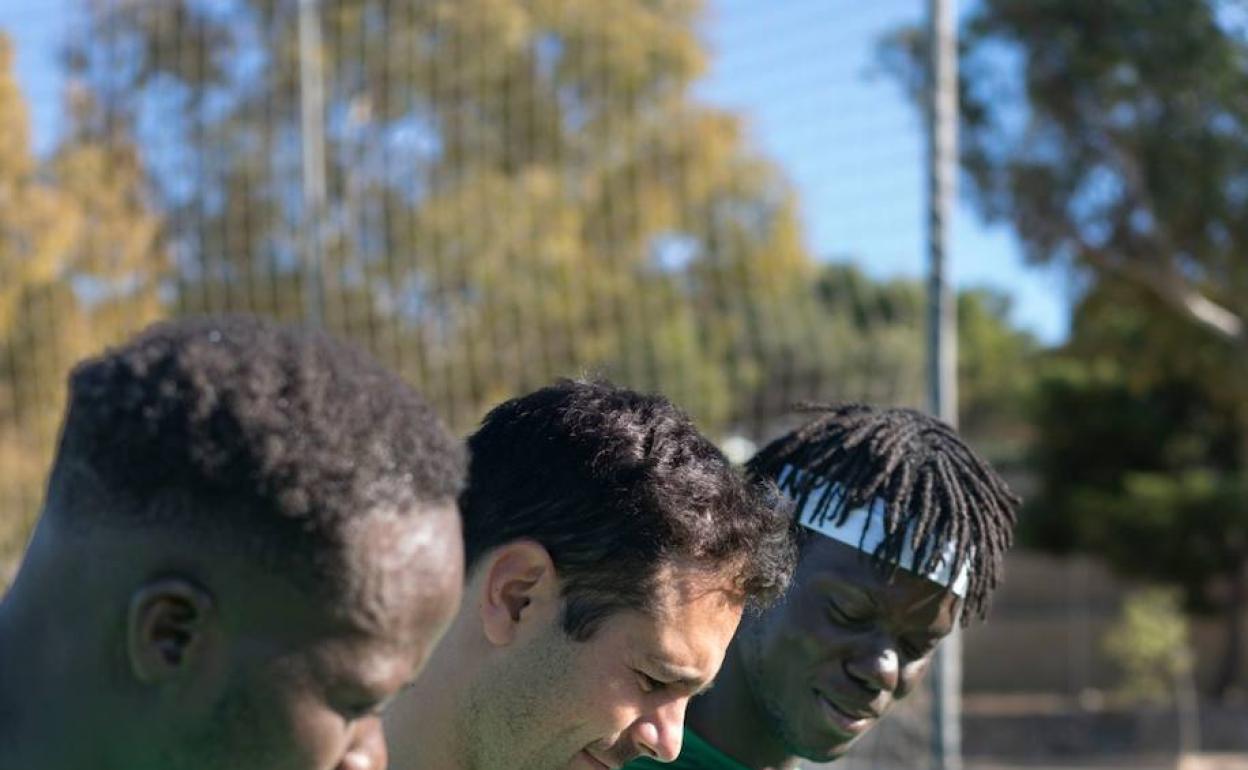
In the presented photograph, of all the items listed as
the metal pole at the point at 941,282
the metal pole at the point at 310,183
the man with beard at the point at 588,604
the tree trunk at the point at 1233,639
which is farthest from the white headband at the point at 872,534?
the tree trunk at the point at 1233,639

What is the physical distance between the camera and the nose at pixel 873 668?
260cm

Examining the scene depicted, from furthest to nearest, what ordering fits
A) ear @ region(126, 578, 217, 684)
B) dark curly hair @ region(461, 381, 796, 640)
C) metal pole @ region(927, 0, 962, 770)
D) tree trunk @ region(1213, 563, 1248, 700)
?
tree trunk @ region(1213, 563, 1248, 700) < metal pole @ region(927, 0, 962, 770) < dark curly hair @ region(461, 381, 796, 640) < ear @ region(126, 578, 217, 684)

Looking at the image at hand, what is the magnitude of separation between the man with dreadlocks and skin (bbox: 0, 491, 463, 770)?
1.30m

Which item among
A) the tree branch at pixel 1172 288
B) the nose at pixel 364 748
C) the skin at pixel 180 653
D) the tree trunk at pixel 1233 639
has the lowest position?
the tree trunk at pixel 1233 639

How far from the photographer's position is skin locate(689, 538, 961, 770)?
2598mm

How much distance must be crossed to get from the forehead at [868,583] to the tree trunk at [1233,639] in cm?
1982

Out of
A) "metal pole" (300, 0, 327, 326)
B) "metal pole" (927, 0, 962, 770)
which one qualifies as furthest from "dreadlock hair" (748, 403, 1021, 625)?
"metal pole" (300, 0, 327, 326)

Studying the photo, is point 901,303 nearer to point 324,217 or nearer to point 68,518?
point 324,217

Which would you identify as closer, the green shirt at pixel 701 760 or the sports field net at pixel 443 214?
the green shirt at pixel 701 760

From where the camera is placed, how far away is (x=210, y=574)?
1331 millimetres

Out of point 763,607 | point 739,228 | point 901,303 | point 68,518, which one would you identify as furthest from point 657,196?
point 68,518

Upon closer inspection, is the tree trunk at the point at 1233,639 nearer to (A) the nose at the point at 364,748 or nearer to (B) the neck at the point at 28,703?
(A) the nose at the point at 364,748

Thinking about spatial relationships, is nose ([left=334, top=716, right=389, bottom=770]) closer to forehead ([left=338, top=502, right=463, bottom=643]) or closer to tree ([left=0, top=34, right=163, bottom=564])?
forehead ([left=338, top=502, right=463, bottom=643])

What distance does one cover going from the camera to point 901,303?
769cm
